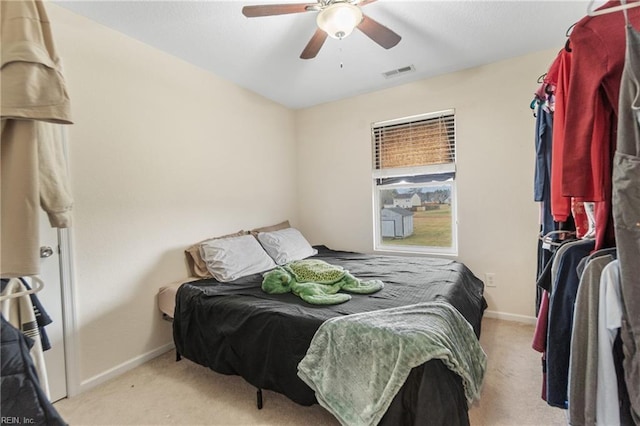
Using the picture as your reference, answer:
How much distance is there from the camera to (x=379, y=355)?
4.24 feet

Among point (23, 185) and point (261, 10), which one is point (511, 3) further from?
point (23, 185)

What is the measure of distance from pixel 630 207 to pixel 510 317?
7.71ft

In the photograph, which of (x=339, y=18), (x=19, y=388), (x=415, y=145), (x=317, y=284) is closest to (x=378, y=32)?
(x=339, y=18)

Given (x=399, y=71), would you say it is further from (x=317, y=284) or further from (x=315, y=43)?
(x=317, y=284)

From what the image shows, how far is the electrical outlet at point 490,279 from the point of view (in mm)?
2785

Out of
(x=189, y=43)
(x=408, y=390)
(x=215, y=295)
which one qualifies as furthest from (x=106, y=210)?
(x=408, y=390)

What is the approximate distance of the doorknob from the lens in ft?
5.63

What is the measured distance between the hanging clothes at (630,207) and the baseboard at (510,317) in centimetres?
210

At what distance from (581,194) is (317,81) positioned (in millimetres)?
2594

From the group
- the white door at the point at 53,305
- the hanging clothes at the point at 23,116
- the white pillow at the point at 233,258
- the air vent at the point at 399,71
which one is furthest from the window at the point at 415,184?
the hanging clothes at the point at 23,116

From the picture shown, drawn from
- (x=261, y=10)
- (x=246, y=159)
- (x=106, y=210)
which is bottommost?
(x=106, y=210)

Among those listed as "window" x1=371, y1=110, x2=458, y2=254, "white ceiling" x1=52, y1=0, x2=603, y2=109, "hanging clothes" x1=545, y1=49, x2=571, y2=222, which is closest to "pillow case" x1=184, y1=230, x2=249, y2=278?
"white ceiling" x1=52, y1=0, x2=603, y2=109

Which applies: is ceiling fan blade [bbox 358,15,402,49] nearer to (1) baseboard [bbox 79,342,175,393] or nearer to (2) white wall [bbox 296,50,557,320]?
(2) white wall [bbox 296,50,557,320]

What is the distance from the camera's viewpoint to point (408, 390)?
1.23m
